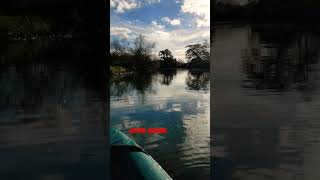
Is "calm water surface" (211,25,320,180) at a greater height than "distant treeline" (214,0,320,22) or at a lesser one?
lesser

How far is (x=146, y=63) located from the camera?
8.15 feet

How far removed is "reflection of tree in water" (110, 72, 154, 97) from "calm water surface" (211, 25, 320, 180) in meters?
0.42

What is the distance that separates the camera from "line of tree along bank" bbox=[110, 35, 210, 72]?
7.81 ft

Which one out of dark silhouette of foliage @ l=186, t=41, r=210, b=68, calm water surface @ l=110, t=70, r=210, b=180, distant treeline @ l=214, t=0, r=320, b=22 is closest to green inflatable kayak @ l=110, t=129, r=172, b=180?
calm water surface @ l=110, t=70, r=210, b=180

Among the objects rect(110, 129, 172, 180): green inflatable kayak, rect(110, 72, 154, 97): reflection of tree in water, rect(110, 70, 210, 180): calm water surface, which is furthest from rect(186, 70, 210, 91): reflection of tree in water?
rect(110, 129, 172, 180): green inflatable kayak

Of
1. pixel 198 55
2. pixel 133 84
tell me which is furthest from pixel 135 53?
pixel 198 55

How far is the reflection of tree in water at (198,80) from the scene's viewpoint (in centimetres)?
236

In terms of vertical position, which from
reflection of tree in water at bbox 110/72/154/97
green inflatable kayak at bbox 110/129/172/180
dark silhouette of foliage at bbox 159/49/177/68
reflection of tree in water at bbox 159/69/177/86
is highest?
dark silhouette of foliage at bbox 159/49/177/68

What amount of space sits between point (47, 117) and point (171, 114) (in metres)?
0.76

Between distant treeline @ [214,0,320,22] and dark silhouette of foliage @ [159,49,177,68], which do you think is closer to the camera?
distant treeline @ [214,0,320,22]

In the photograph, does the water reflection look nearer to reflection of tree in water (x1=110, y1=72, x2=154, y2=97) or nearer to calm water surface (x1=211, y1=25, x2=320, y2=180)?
reflection of tree in water (x1=110, y1=72, x2=154, y2=97)

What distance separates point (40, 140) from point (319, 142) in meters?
1.68

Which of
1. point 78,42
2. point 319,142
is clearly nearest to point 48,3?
point 78,42

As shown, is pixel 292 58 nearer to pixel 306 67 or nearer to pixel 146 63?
pixel 306 67
